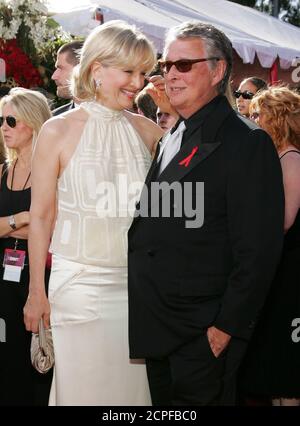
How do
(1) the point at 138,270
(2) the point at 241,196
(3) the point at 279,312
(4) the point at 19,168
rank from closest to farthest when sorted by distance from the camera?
(2) the point at 241,196 → (1) the point at 138,270 → (3) the point at 279,312 → (4) the point at 19,168

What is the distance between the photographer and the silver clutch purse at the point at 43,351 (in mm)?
3330

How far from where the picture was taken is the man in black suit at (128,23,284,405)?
2713mm

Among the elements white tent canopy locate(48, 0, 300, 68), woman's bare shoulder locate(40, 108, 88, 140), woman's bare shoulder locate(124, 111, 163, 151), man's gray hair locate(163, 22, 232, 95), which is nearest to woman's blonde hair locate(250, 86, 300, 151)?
woman's bare shoulder locate(124, 111, 163, 151)

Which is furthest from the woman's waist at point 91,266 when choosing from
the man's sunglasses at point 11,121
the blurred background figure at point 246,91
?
the blurred background figure at point 246,91

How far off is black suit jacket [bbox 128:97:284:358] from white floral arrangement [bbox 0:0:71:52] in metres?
1.91

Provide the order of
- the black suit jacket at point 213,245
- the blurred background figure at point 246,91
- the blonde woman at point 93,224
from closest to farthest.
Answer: the black suit jacket at point 213,245 → the blonde woman at point 93,224 → the blurred background figure at point 246,91

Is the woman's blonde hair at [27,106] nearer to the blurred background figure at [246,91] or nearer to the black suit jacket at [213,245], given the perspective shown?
the black suit jacket at [213,245]

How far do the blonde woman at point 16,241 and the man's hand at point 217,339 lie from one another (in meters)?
1.64

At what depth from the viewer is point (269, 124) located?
4203mm

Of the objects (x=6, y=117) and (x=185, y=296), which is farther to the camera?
(x=6, y=117)

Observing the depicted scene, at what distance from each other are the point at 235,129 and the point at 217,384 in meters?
0.96

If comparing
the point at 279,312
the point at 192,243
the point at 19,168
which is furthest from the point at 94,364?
the point at 19,168

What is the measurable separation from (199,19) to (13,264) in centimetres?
889
